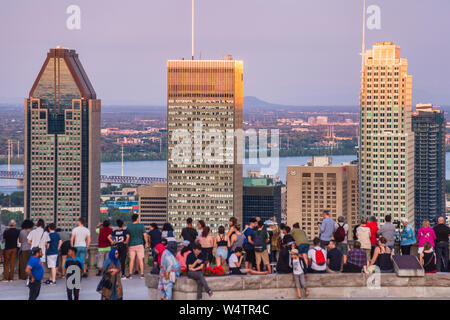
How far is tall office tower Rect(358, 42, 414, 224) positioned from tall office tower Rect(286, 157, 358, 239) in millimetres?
2812

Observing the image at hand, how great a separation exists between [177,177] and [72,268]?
557 ft

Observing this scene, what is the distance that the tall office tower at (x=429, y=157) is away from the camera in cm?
18736

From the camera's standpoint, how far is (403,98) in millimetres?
177750

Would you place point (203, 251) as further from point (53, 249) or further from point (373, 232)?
point (373, 232)

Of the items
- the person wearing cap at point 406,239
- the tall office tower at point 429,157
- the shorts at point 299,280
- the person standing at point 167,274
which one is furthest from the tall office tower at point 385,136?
the person standing at point 167,274

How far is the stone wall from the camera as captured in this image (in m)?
19.4

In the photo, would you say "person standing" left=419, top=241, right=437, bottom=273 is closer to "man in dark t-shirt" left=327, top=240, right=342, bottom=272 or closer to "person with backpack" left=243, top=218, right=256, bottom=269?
"man in dark t-shirt" left=327, top=240, right=342, bottom=272

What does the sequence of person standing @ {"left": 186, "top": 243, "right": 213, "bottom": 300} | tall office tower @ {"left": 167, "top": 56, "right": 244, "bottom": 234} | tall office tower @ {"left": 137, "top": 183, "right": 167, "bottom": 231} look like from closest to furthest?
person standing @ {"left": 186, "top": 243, "right": 213, "bottom": 300} < tall office tower @ {"left": 137, "top": 183, "right": 167, "bottom": 231} < tall office tower @ {"left": 167, "top": 56, "right": 244, "bottom": 234}

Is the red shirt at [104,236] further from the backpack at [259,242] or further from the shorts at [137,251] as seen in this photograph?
the backpack at [259,242]

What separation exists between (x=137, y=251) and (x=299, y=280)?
16.1ft

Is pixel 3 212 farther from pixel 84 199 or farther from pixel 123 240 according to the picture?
pixel 123 240

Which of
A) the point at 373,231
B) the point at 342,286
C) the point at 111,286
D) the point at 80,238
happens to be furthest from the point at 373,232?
the point at 111,286

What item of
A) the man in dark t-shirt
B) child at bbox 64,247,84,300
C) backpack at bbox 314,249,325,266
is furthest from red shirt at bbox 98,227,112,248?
the man in dark t-shirt

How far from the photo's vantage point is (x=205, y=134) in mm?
190625
